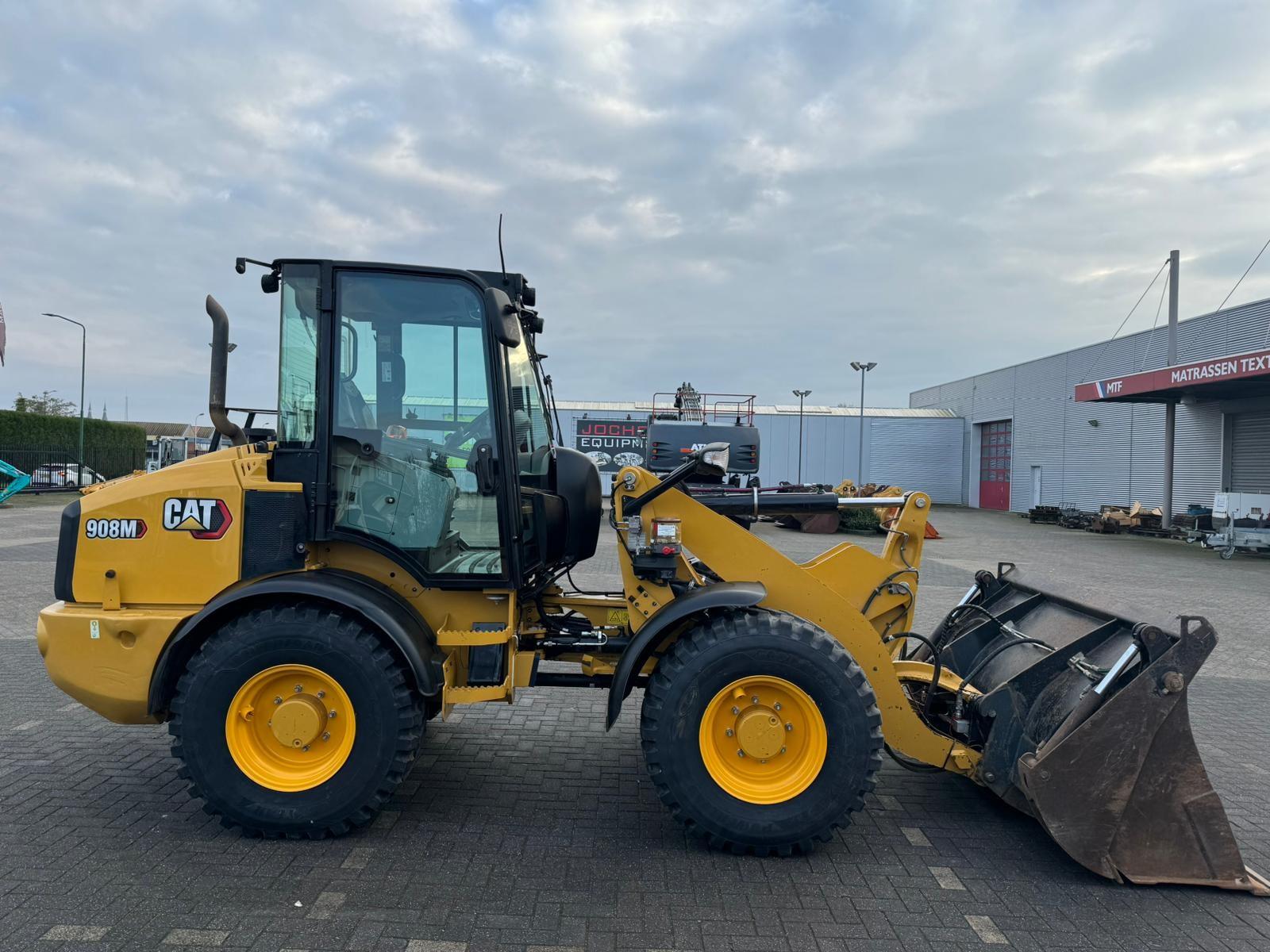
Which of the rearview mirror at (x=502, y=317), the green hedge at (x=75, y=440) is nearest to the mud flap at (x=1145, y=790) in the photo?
the rearview mirror at (x=502, y=317)

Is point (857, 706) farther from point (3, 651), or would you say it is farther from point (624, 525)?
point (3, 651)

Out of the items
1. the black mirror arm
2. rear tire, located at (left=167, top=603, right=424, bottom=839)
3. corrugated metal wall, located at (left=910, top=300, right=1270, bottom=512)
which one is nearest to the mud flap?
the black mirror arm

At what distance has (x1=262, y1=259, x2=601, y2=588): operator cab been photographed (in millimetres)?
3721

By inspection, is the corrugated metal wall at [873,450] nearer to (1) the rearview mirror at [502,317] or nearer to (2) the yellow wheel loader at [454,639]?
(2) the yellow wheel loader at [454,639]

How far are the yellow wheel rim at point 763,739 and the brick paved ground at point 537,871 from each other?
32 centimetres

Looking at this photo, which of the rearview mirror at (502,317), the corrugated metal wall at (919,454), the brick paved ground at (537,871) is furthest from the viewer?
the corrugated metal wall at (919,454)

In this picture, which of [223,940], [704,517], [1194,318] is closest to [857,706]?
[704,517]

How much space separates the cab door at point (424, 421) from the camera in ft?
12.3

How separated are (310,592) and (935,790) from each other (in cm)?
336

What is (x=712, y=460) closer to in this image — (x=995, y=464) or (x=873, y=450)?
(x=873, y=450)

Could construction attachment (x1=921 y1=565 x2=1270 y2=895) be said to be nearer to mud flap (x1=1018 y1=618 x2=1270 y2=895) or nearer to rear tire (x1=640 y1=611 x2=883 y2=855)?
mud flap (x1=1018 y1=618 x2=1270 y2=895)

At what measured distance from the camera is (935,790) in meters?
4.28

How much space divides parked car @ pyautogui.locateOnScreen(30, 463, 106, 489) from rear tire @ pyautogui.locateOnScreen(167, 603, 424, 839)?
33.4 metres

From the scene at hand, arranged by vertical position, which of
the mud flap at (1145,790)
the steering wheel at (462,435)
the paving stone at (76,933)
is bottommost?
the paving stone at (76,933)
